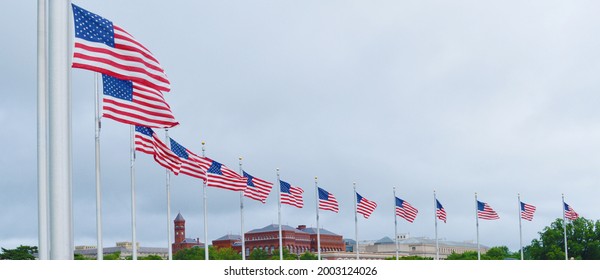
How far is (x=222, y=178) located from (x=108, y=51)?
25.6 meters

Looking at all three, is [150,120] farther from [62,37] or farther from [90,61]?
[62,37]

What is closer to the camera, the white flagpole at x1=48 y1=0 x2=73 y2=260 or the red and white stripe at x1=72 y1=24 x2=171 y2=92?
the white flagpole at x1=48 y1=0 x2=73 y2=260

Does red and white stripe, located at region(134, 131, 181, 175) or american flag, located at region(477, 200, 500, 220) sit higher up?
red and white stripe, located at region(134, 131, 181, 175)

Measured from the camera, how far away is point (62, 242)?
1748 centimetres

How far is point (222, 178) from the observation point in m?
46.5

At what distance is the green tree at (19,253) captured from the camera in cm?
11000

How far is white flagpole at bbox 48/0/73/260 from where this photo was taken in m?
17.5

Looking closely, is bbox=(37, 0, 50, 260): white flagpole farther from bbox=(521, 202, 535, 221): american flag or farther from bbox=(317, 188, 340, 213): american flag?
bbox=(521, 202, 535, 221): american flag

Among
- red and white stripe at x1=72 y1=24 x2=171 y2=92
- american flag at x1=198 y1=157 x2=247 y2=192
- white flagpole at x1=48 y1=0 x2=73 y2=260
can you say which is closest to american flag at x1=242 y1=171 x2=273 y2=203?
american flag at x1=198 y1=157 x2=247 y2=192

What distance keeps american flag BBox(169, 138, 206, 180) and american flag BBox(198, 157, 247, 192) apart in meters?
2.76

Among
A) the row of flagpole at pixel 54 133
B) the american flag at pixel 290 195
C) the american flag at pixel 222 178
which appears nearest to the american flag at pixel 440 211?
the american flag at pixel 290 195
